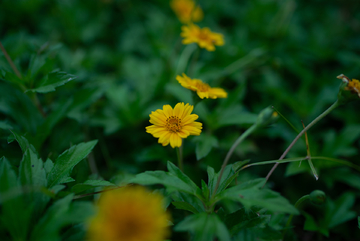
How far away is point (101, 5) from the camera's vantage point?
275 centimetres

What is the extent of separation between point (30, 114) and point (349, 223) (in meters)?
2.25

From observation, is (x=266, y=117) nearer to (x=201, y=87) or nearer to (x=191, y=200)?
(x=201, y=87)

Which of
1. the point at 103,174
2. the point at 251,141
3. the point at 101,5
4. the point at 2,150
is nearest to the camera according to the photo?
the point at 2,150

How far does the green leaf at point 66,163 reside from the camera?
1106 mm

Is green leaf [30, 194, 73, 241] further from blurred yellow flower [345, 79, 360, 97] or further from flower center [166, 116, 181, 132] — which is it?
blurred yellow flower [345, 79, 360, 97]

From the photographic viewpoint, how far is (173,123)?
1160 millimetres

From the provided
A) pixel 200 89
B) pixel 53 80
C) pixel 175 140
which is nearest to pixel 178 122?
pixel 175 140

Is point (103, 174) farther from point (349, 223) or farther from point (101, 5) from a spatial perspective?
point (101, 5)

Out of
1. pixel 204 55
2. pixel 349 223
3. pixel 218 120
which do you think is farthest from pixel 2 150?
pixel 349 223

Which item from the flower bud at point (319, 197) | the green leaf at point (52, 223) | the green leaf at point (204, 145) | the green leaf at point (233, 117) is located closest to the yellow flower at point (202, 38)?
the green leaf at point (233, 117)

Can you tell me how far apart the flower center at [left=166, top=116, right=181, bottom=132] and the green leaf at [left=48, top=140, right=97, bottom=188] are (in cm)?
42

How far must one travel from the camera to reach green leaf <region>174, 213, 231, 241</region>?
2.98ft

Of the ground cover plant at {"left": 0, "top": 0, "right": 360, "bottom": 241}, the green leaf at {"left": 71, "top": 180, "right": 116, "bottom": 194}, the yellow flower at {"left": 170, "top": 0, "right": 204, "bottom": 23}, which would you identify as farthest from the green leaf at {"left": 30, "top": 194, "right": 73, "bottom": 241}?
the yellow flower at {"left": 170, "top": 0, "right": 204, "bottom": 23}

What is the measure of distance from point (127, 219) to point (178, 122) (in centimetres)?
51
